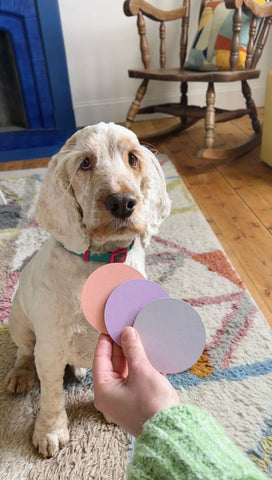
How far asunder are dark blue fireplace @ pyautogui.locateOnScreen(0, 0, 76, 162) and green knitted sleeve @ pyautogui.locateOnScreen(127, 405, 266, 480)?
256 cm

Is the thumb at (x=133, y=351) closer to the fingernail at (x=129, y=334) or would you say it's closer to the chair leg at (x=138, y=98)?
the fingernail at (x=129, y=334)

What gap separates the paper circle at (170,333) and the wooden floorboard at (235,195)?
68 centimetres

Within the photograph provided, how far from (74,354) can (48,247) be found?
26 centimetres

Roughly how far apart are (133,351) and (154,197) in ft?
1.33

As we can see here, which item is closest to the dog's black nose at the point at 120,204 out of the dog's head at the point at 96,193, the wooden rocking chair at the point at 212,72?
the dog's head at the point at 96,193

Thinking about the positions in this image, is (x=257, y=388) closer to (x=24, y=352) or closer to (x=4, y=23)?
(x=24, y=352)

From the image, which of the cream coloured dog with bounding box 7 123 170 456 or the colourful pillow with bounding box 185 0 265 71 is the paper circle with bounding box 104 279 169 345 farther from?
the colourful pillow with bounding box 185 0 265 71

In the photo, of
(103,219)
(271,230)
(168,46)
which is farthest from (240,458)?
(168,46)

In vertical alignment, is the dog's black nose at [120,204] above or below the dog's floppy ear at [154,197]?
above

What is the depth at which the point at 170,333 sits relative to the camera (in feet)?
2.25

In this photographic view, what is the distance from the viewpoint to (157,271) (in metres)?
1.53

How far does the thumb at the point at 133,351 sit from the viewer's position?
0.61 meters

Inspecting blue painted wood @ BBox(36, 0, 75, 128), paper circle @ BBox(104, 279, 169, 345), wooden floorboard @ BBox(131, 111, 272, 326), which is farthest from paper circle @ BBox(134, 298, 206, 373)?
blue painted wood @ BBox(36, 0, 75, 128)

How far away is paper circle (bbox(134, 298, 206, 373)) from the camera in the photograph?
679mm
